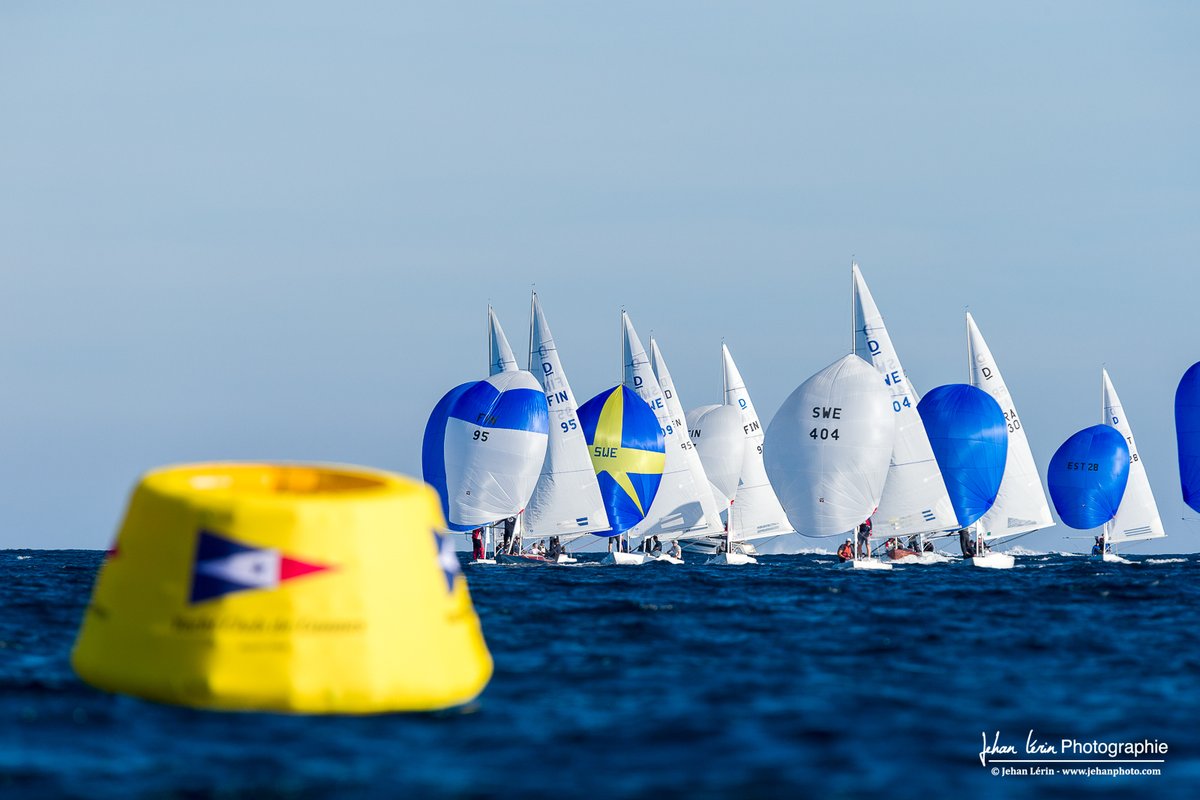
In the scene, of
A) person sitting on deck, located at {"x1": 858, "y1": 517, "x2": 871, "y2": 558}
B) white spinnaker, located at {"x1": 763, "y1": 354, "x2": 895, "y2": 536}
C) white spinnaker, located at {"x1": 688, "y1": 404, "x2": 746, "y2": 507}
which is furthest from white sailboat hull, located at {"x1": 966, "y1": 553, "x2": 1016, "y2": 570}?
white spinnaker, located at {"x1": 688, "y1": 404, "x2": 746, "y2": 507}

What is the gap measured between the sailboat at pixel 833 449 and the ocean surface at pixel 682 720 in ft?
97.4

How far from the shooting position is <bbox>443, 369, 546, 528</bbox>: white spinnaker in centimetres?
5844

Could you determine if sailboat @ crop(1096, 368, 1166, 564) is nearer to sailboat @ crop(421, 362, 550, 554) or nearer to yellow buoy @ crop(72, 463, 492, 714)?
sailboat @ crop(421, 362, 550, 554)

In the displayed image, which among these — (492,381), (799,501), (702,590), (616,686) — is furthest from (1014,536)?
(616,686)

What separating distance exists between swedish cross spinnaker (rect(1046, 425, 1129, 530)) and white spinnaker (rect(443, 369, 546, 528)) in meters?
27.1

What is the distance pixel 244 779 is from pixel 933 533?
53.7 metres

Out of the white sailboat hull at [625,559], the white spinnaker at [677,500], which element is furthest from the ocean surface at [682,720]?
the white spinnaker at [677,500]

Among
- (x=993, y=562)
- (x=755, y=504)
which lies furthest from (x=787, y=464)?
(x=755, y=504)

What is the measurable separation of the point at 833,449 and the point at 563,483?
1221 centimetres

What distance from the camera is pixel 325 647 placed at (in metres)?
12.2

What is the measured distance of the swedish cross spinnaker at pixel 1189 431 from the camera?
2655 inches

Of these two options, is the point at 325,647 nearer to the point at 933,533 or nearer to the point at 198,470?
the point at 198,470

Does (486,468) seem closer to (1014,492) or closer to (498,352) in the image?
(498,352)

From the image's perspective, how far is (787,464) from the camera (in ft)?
182
